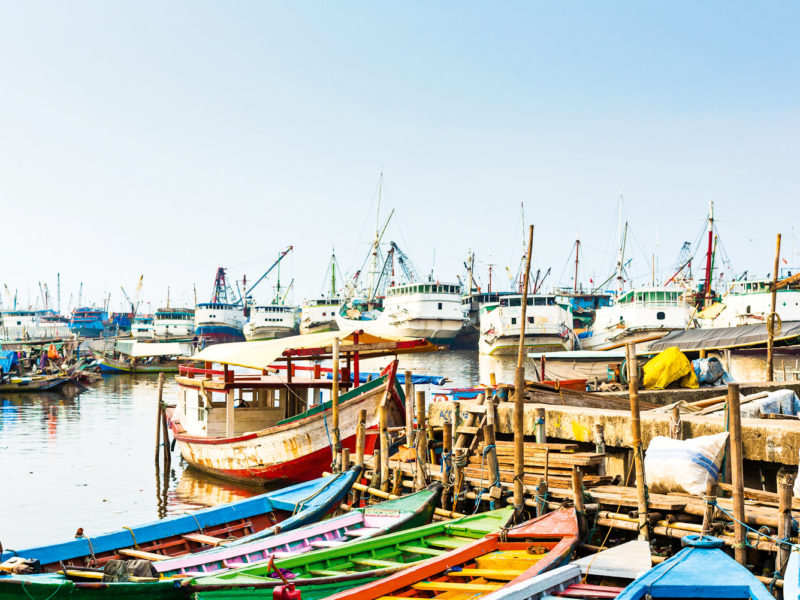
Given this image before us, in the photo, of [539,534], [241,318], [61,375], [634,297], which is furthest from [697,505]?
[241,318]

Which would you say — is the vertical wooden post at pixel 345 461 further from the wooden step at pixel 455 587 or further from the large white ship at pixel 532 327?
the large white ship at pixel 532 327

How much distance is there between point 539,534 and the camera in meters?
9.84

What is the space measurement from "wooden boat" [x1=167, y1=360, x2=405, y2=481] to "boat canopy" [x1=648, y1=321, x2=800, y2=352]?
802 inches

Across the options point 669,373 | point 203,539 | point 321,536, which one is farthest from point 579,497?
point 669,373

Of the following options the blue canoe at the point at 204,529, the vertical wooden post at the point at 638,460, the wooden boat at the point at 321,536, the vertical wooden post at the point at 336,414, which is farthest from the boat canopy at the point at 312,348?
the vertical wooden post at the point at 638,460

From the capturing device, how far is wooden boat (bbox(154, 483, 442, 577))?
31.9 ft

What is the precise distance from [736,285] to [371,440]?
180 feet

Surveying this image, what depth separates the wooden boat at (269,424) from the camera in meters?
17.6

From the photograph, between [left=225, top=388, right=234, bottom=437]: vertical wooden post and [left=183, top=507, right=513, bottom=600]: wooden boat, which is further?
[left=225, top=388, right=234, bottom=437]: vertical wooden post

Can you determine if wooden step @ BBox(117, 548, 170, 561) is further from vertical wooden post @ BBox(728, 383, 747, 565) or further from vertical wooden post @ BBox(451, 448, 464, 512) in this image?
vertical wooden post @ BBox(728, 383, 747, 565)

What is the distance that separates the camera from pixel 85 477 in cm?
2159

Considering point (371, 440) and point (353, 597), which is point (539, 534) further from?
point (371, 440)

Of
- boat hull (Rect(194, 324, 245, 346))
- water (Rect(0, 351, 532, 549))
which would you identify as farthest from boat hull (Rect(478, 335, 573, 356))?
boat hull (Rect(194, 324, 245, 346))

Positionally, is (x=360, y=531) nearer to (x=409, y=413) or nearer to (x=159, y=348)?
(x=409, y=413)
